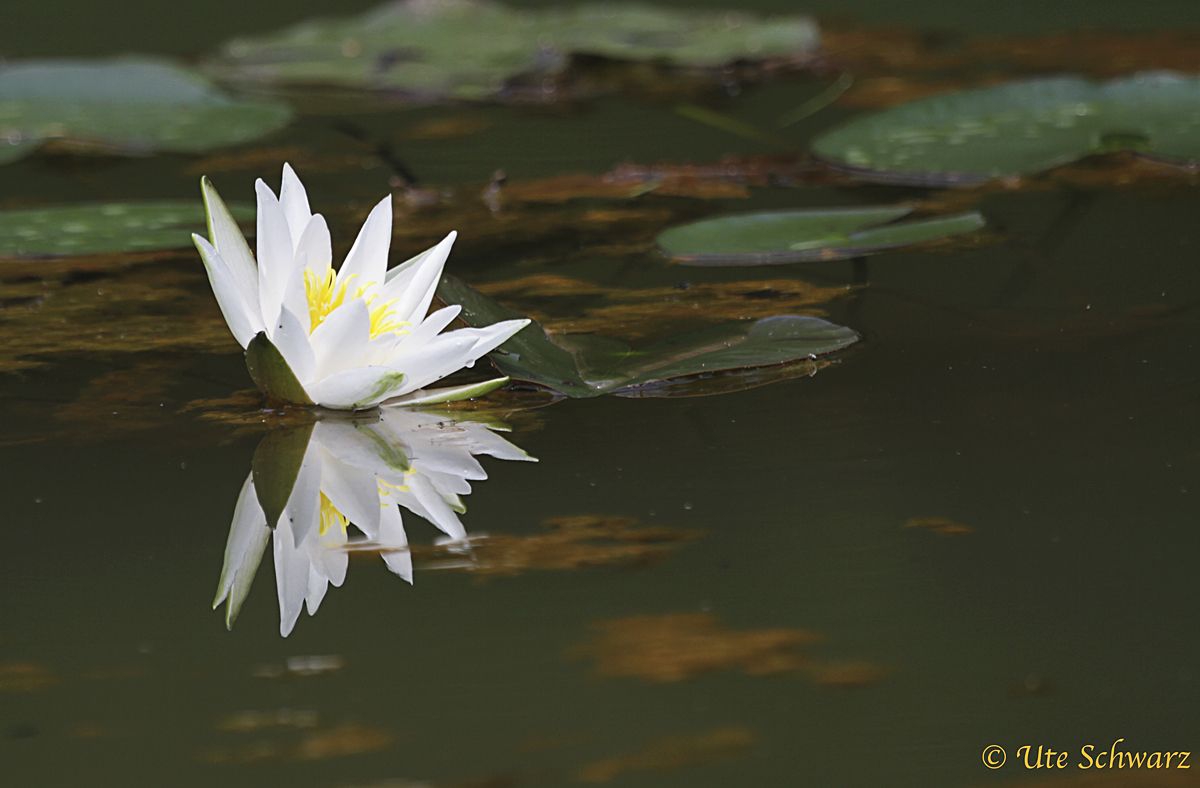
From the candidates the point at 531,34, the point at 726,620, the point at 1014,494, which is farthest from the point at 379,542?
the point at 531,34

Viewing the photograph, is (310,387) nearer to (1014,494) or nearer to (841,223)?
(1014,494)

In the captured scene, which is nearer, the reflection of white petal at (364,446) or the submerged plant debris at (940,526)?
the submerged plant debris at (940,526)

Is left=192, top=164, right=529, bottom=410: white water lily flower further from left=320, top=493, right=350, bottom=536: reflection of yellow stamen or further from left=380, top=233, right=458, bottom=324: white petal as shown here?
left=320, top=493, right=350, bottom=536: reflection of yellow stamen

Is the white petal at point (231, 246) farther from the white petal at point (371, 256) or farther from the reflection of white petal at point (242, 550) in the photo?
the reflection of white petal at point (242, 550)

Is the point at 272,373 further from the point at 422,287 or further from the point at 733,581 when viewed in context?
the point at 733,581

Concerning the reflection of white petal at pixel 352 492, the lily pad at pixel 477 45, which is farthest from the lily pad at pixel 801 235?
the lily pad at pixel 477 45

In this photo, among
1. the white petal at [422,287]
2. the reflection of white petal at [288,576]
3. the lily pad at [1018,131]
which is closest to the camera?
the reflection of white petal at [288,576]
